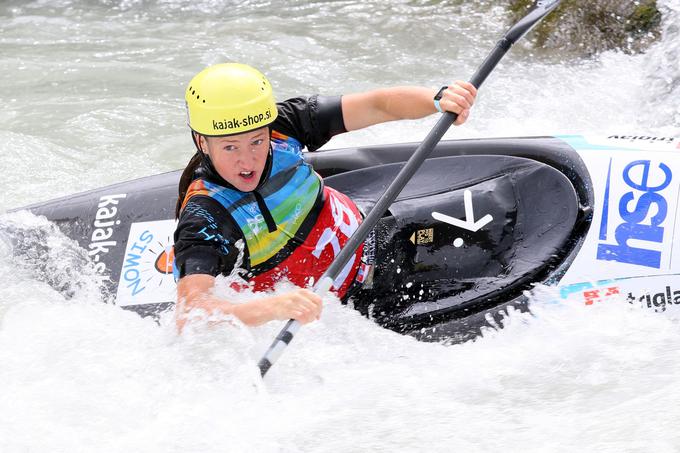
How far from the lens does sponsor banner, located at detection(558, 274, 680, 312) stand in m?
3.24

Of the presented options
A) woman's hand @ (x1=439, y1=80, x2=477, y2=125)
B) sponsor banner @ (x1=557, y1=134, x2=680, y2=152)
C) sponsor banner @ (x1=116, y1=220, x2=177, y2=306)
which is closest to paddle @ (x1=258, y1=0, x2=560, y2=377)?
woman's hand @ (x1=439, y1=80, x2=477, y2=125)

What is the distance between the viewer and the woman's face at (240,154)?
291 centimetres

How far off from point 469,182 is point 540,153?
1.00 ft

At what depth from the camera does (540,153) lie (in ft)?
12.0

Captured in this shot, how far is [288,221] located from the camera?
3.17 metres

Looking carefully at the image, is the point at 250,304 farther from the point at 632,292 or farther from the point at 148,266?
the point at 632,292

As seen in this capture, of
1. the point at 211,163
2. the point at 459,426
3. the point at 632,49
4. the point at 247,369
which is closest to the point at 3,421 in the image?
the point at 247,369

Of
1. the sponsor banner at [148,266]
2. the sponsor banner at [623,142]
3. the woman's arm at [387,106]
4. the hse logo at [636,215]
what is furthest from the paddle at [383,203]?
the sponsor banner at [148,266]

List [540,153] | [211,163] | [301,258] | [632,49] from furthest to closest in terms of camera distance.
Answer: [632,49]
[540,153]
[301,258]
[211,163]

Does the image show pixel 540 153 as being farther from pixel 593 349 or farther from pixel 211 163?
pixel 211 163

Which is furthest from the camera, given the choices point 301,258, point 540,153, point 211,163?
point 540,153

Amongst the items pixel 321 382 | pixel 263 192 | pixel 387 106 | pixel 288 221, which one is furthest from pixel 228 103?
pixel 321 382

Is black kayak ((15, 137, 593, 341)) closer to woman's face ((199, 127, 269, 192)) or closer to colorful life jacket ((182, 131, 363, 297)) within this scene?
colorful life jacket ((182, 131, 363, 297))

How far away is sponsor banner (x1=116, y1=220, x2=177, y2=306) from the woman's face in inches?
30.5
